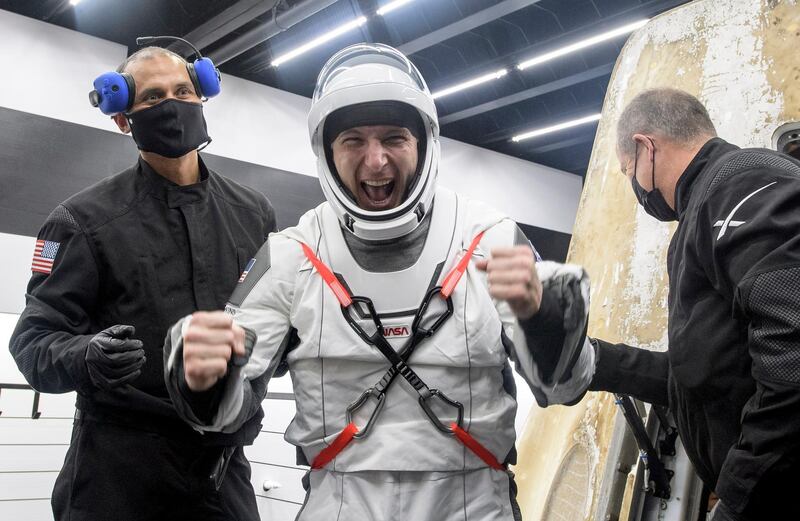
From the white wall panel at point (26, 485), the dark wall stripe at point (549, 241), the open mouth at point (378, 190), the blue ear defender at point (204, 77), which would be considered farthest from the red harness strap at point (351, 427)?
the dark wall stripe at point (549, 241)

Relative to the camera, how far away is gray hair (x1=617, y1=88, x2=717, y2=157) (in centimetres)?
255

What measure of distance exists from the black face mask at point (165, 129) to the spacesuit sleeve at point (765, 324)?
175 centimetres

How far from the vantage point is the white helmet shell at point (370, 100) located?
1819 mm

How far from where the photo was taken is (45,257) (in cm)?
230

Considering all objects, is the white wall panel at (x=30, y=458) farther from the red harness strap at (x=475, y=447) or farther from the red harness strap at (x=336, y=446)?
the red harness strap at (x=475, y=447)

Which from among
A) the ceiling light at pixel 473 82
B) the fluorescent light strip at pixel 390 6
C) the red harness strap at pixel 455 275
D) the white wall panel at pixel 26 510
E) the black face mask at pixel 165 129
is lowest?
the white wall panel at pixel 26 510

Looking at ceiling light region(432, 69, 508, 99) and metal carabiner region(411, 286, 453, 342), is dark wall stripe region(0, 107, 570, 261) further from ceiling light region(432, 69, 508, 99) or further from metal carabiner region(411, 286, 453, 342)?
metal carabiner region(411, 286, 453, 342)

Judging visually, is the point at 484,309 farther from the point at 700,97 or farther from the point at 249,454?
the point at 249,454

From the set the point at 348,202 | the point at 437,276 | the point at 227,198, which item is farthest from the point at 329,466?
the point at 227,198

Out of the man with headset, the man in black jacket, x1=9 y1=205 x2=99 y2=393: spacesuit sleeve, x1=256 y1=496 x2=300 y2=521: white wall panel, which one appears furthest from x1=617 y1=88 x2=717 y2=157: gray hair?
x1=256 y1=496 x2=300 y2=521: white wall panel

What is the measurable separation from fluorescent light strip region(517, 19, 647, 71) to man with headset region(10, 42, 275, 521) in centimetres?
709

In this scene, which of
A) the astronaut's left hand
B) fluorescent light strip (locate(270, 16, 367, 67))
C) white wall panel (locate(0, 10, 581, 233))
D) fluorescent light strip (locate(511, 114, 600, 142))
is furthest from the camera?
fluorescent light strip (locate(511, 114, 600, 142))

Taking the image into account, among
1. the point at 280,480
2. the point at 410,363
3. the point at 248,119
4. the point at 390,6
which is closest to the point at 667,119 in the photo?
the point at 410,363

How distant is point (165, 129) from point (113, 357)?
0.90 meters
